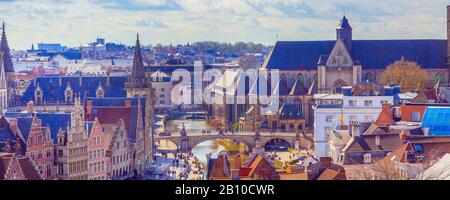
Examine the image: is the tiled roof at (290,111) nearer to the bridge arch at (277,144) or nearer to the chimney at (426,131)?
the bridge arch at (277,144)

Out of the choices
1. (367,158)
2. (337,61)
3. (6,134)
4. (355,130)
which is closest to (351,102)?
(355,130)

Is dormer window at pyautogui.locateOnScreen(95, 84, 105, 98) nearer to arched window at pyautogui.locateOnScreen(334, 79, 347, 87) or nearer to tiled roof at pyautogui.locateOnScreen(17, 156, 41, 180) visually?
arched window at pyautogui.locateOnScreen(334, 79, 347, 87)

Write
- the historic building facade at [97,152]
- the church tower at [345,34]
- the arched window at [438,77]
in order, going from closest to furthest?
the historic building facade at [97,152]
the church tower at [345,34]
the arched window at [438,77]

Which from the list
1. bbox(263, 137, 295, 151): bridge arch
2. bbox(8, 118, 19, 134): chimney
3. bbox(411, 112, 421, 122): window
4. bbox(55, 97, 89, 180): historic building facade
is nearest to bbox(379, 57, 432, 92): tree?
bbox(263, 137, 295, 151): bridge arch

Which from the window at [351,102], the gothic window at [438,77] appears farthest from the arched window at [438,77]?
the window at [351,102]

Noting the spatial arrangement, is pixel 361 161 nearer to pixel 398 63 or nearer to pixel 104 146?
pixel 104 146

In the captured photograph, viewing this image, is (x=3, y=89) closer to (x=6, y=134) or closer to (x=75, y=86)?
(x=75, y=86)

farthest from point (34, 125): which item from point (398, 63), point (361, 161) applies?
point (398, 63)
